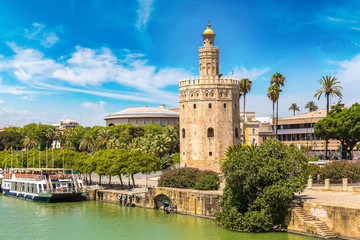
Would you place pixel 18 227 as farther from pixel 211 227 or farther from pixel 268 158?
pixel 268 158

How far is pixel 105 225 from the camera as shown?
41312mm

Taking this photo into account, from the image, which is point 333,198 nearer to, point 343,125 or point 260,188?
point 260,188

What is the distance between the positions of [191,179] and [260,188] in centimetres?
1397

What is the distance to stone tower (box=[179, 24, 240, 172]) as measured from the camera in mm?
62969

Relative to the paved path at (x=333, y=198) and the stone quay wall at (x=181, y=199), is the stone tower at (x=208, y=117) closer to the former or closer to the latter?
the stone quay wall at (x=181, y=199)

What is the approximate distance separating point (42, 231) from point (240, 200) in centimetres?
1731

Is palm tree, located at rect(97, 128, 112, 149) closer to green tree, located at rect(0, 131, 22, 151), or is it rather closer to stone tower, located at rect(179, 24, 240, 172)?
stone tower, located at rect(179, 24, 240, 172)

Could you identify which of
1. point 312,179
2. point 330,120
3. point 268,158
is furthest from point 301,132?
point 268,158

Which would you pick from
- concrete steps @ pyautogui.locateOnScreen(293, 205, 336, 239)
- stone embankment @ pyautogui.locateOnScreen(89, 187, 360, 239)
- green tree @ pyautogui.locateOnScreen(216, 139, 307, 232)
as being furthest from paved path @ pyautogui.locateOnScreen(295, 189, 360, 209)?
green tree @ pyautogui.locateOnScreen(216, 139, 307, 232)

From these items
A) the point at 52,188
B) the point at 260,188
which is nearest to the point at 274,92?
the point at 52,188

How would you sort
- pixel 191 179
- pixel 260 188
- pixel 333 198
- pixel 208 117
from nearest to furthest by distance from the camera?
pixel 260 188 → pixel 333 198 → pixel 191 179 → pixel 208 117

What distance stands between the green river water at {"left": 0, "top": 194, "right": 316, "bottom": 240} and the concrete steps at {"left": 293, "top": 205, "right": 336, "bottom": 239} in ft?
3.42

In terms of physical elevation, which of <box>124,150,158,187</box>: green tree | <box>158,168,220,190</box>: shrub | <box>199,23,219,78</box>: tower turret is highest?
<box>199,23,219,78</box>: tower turret

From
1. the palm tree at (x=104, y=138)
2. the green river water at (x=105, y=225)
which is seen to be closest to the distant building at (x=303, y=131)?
the palm tree at (x=104, y=138)
